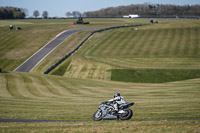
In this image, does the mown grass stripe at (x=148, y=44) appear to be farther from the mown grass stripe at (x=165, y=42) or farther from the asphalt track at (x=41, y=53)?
the asphalt track at (x=41, y=53)

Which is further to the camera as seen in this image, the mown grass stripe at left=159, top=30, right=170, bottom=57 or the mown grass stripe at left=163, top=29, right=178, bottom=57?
the mown grass stripe at left=159, top=30, right=170, bottom=57

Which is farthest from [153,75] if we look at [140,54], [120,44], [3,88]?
[120,44]

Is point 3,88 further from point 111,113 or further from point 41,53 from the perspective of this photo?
point 41,53

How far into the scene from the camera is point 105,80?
4900cm

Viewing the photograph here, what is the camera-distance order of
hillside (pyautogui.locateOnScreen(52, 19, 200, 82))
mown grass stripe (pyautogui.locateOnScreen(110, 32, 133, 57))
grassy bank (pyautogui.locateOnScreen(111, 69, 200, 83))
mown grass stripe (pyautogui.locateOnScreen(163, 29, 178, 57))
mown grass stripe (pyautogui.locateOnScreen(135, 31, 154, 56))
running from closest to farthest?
A: grassy bank (pyautogui.locateOnScreen(111, 69, 200, 83))
hillside (pyautogui.locateOnScreen(52, 19, 200, 82))
mown grass stripe (pyautogui.locateOnScreen(163, 29, 178, 57))
mown grass stripe (pyautogui.locateOnScreen(135, 31, 154, 56))
mown grass stripe (pyautogui.locateOnScreen(110, 32, 133, 57))

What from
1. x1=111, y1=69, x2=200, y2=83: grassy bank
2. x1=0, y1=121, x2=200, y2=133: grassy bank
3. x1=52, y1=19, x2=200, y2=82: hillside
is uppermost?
x1=0, y1=121, x2=200, y2=133: grassy bank

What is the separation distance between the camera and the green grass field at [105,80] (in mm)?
17812

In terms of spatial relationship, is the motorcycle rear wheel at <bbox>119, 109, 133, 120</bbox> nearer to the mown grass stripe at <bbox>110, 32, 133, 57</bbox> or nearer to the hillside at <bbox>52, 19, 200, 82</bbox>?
the hillside at <bbox>52, 19, 200, 82</bbox>

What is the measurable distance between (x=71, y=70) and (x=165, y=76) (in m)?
20.6

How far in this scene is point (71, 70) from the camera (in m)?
60.6

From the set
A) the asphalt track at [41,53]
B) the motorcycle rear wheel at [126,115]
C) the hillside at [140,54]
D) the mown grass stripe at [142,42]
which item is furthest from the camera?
the mown grass stripe at [142,42]

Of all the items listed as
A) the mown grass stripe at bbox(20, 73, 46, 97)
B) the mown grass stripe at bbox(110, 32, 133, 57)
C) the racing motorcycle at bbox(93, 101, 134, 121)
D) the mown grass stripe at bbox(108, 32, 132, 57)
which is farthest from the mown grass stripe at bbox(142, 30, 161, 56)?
the racing motorcycle at bbox(93, 101, 134, 121)

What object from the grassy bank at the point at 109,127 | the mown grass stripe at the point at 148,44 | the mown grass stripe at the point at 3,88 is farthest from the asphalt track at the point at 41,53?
the grassy bank at the point at 109,127

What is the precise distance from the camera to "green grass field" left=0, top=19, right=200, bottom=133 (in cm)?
1781
